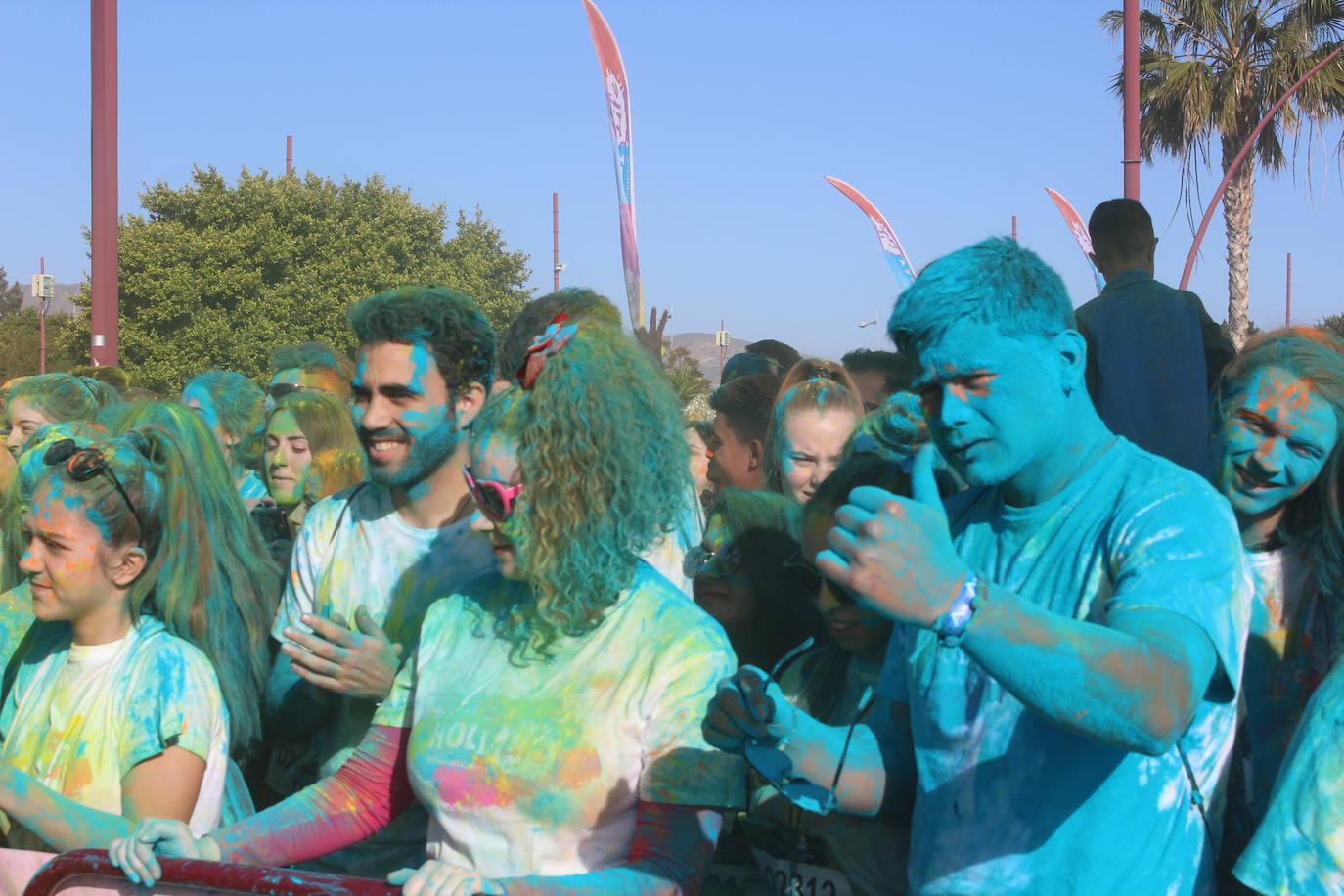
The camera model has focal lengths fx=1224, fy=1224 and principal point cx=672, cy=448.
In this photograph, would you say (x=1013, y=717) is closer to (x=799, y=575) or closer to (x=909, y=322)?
(x=909, y=322)

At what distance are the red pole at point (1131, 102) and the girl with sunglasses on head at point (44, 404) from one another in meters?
9.74

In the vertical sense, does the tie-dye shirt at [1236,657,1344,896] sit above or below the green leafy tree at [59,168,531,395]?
below

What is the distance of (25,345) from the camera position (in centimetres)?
4634

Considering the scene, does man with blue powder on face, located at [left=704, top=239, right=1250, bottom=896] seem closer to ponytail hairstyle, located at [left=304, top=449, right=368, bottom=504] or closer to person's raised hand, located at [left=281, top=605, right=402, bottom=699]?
person's raised hand, located at [left=281, top=605, right=402, bottom=699]

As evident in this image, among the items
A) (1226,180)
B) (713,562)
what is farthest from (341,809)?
(1226,180)

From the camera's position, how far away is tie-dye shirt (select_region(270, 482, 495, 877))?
10.6 ft

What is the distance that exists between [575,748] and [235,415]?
4694mm

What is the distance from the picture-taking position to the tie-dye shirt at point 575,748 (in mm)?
2221

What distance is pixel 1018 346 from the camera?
1.77 metres

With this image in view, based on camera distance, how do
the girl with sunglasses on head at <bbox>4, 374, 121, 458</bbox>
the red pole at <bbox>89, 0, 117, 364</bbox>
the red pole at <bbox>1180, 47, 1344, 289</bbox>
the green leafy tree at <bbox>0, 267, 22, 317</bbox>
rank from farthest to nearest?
the green leafy tree at <bbox>0, 267, 22, 317</bbox>
the red pole at <bbox>1180, 47, 1344, 289</bbox>
the red pole at <bbox>89, 0, 117, 364</bbox>
the girl with sunglasses on head at <bbox>4, 374, 121, 458</bbox>

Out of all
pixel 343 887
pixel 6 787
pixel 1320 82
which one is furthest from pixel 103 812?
pixel 1320 82

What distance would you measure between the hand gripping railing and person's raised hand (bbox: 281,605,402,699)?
0.63 metres

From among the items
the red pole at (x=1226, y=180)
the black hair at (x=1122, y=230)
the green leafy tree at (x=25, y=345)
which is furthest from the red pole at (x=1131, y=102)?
the green leafy tree at (x=25, y=345)

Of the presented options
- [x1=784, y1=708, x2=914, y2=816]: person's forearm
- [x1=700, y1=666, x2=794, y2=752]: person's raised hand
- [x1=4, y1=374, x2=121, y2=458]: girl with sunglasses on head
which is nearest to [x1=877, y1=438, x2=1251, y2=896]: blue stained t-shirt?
[x1=784, y1=708, x2=914, y2=816]: person's forearm
